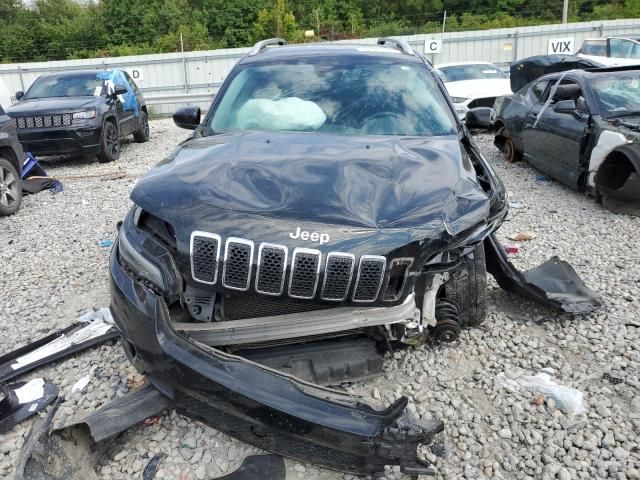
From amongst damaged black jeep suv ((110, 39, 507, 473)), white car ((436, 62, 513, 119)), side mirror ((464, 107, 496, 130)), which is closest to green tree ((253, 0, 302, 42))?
white car ((436, 62, 513, 119))

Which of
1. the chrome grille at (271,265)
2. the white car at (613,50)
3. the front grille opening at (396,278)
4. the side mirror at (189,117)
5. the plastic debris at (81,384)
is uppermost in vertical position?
the white car at (613,50)

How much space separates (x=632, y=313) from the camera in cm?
371

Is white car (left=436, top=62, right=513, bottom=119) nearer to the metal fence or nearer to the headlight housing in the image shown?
the headlight housing

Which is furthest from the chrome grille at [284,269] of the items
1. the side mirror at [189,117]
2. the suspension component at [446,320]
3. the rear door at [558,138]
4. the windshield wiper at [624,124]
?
the rear door at [558,138]

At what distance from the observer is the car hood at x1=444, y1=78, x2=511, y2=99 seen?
11743 millimetres

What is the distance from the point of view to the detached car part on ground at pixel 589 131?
5867 mm

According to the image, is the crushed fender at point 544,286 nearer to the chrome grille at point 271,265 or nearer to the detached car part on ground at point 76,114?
the chrome grille at point 271,265

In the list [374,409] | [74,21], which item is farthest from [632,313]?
[74,21]

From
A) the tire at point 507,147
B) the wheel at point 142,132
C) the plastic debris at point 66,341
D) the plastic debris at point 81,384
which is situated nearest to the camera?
the plastic debris at point 81,384

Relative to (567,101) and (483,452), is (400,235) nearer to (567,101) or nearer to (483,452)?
(483,452)

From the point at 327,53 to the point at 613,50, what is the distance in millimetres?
11161

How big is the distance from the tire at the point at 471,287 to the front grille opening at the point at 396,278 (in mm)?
840

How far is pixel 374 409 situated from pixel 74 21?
4677cm

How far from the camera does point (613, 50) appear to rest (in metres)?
12.4
